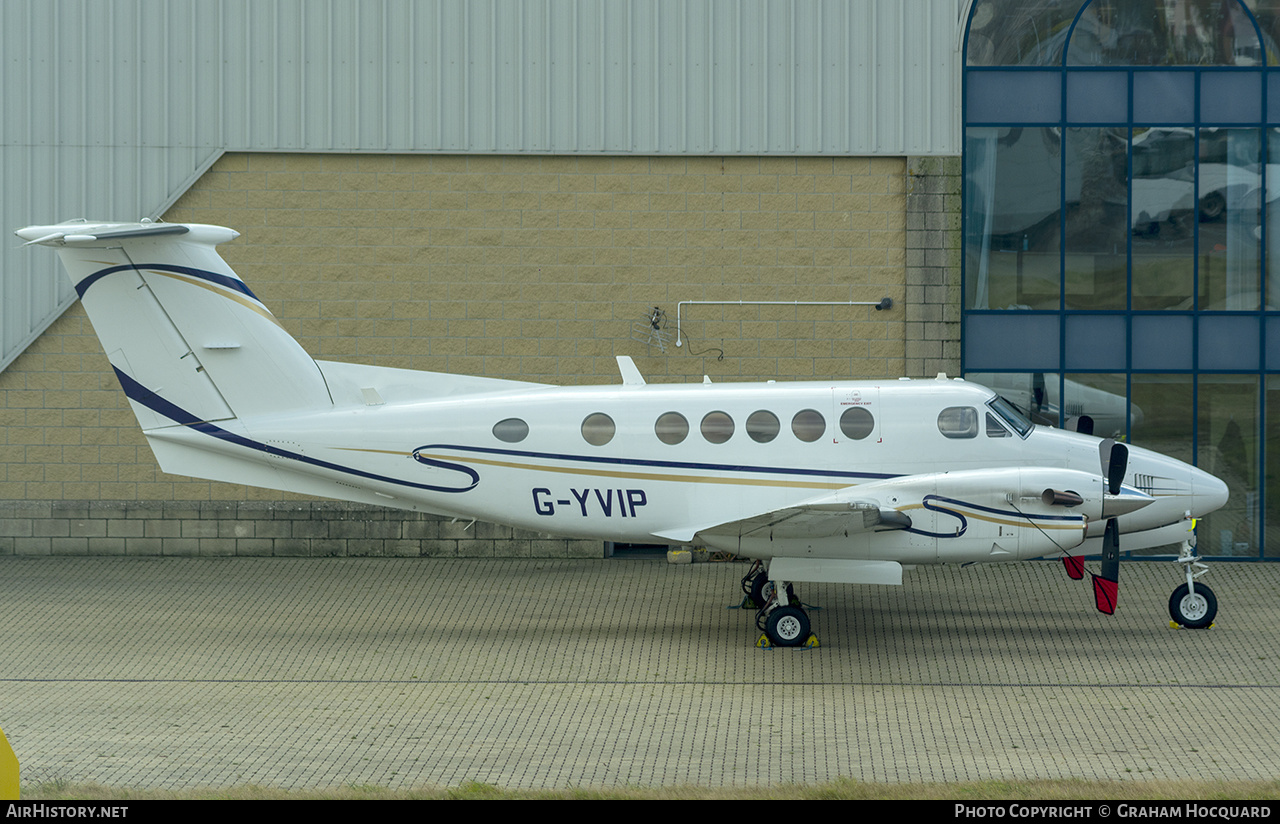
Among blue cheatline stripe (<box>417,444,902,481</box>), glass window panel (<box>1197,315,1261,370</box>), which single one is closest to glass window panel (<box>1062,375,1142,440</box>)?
glass window panel (<box>1197,315,1261,370</box>)

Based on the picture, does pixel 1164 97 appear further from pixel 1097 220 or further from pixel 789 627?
pixel 789 627

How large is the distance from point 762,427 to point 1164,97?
884 cm

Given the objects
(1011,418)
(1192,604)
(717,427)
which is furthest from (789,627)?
(1192,604)

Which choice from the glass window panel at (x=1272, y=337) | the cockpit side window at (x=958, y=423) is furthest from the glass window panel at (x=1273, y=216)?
the cockpit side window at (x=958, y=423)

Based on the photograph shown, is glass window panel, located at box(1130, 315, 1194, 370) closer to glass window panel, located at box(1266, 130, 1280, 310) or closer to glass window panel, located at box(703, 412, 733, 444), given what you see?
glass window panel, located at box(1266, 130, 1280, 310)

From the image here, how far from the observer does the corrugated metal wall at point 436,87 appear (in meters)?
16.7

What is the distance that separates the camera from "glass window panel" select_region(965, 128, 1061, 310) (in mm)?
16781

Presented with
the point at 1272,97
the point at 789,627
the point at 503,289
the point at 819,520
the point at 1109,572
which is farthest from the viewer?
the point at 503,289

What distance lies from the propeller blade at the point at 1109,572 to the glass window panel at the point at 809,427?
10.3 ft

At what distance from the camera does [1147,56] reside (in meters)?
16.7

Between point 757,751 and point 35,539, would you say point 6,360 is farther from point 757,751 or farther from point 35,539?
point 757,751

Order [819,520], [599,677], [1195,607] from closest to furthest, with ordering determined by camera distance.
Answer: [599,677]
[819,520]
[1195,607]

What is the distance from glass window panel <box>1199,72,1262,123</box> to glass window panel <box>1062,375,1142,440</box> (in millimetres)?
4016

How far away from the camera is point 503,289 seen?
668 inches
